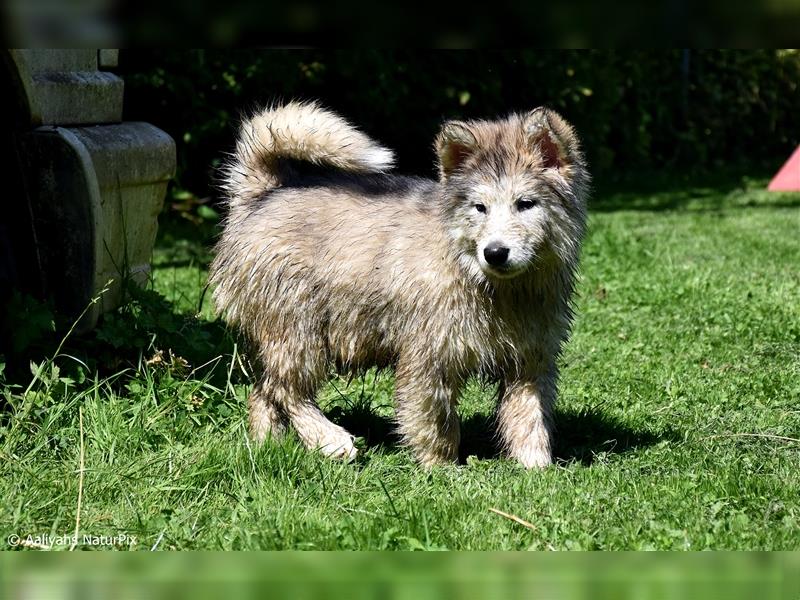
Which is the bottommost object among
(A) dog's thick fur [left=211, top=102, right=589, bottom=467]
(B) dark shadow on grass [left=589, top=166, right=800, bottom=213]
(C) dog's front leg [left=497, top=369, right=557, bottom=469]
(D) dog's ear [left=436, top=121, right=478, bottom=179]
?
(B) dark shadow on grass [left=589, top=166, right=800, bottom=213]

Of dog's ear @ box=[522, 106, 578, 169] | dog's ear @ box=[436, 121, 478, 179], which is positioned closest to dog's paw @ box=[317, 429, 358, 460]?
dog's ear @ box=[436, 121, 478, 179]

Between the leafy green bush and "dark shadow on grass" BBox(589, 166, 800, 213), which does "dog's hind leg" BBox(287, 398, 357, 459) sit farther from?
"dark shadow on grass" BBox(589, 166, 800, 213)

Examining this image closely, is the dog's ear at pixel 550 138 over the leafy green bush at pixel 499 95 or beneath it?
over

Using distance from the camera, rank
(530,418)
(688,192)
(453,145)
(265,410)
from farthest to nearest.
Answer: (688,192) → (265,410) → (530,418) → (453,145)

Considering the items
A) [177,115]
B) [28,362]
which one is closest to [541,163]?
[28,362]

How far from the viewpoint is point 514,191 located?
3.98 metres

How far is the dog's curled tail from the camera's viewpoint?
471cm

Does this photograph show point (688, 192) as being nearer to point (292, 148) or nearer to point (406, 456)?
point (292, 148)

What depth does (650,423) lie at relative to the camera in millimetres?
4742

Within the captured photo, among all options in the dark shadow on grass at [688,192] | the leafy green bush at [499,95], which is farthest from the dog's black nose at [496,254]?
the dark shadow on grass at [688,192]

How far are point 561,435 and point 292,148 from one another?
6.25 feet

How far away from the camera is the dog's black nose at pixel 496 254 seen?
3.85 meters

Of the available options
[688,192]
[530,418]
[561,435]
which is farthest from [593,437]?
[688,192]

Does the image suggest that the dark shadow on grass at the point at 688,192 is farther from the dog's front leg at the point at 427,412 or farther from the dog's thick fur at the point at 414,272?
the dog's front leg at the point at 427,412
